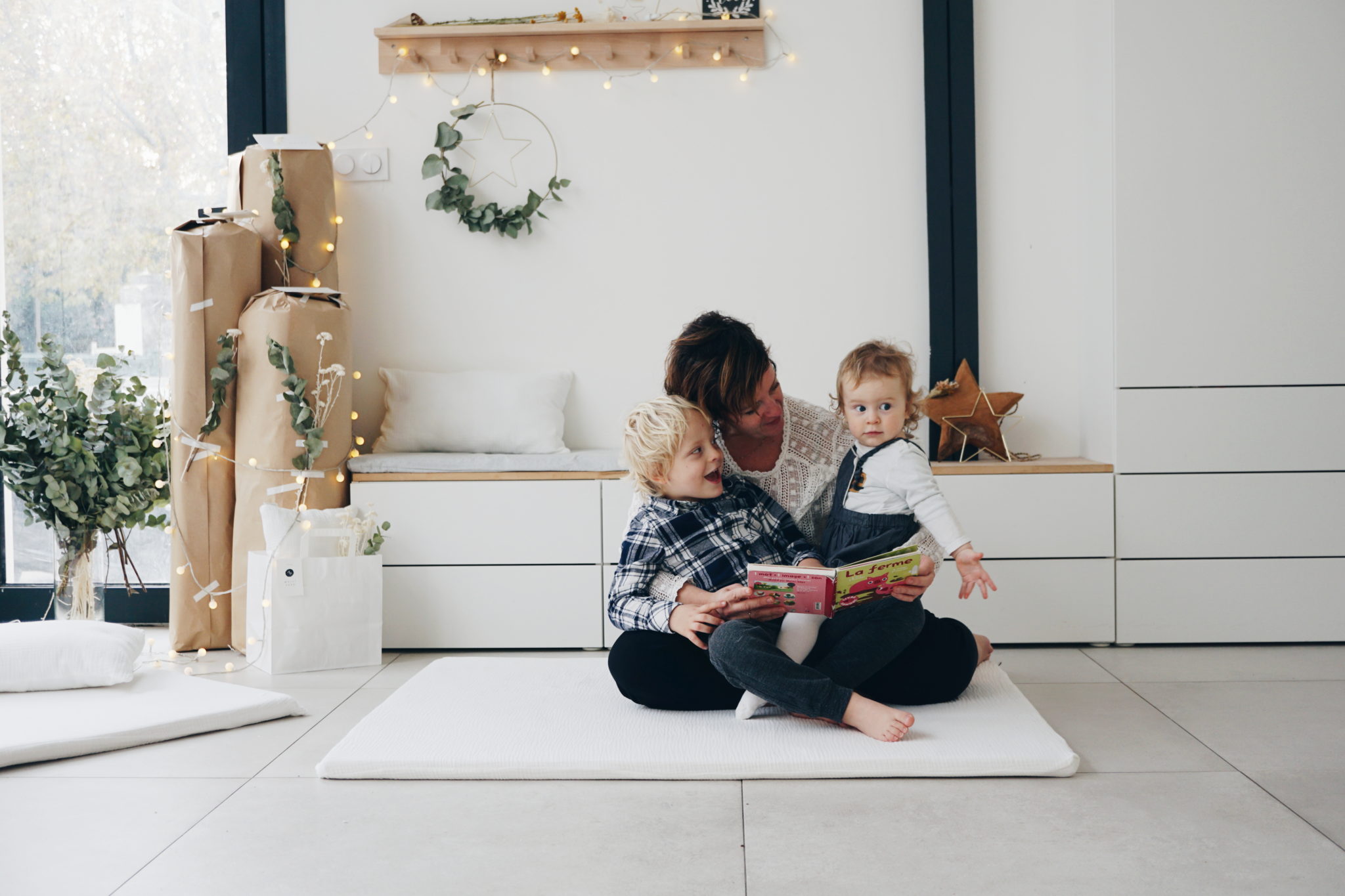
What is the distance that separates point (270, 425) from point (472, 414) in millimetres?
563

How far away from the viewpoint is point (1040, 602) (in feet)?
8.94

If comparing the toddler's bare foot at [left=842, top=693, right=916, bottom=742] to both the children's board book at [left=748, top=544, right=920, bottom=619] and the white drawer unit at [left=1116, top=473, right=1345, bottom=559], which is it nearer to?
the children's board book at [left=748, top=544, right=920, bottom=619]

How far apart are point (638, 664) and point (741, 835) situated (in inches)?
22.3

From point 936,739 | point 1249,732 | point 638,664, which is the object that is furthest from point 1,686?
point 1249,732

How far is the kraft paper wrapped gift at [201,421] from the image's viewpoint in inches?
107

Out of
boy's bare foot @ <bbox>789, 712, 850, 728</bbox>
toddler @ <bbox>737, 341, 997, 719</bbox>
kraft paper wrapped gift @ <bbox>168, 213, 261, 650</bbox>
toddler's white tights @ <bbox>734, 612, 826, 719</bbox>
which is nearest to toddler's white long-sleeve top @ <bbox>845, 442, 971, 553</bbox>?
toddler @ <bbox>737, 341, 997, 719</bbox>

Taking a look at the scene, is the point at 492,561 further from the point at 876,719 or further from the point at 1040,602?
the point at 1040,602

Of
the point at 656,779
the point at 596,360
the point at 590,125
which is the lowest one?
the point at 656,779

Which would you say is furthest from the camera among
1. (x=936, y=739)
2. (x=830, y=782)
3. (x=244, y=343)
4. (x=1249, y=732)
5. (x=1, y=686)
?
(x=244, y=343)

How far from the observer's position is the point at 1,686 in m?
2.14

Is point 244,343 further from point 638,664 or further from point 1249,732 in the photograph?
point 1249,732

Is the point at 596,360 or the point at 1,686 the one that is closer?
the point at 1,686

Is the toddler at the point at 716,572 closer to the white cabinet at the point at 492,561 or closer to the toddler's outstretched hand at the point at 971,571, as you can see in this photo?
the toddler's outstretched hand at the point at 971,571

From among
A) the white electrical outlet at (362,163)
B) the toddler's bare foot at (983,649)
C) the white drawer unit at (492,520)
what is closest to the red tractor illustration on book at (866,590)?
the toddler's bare foot at (983,649)
